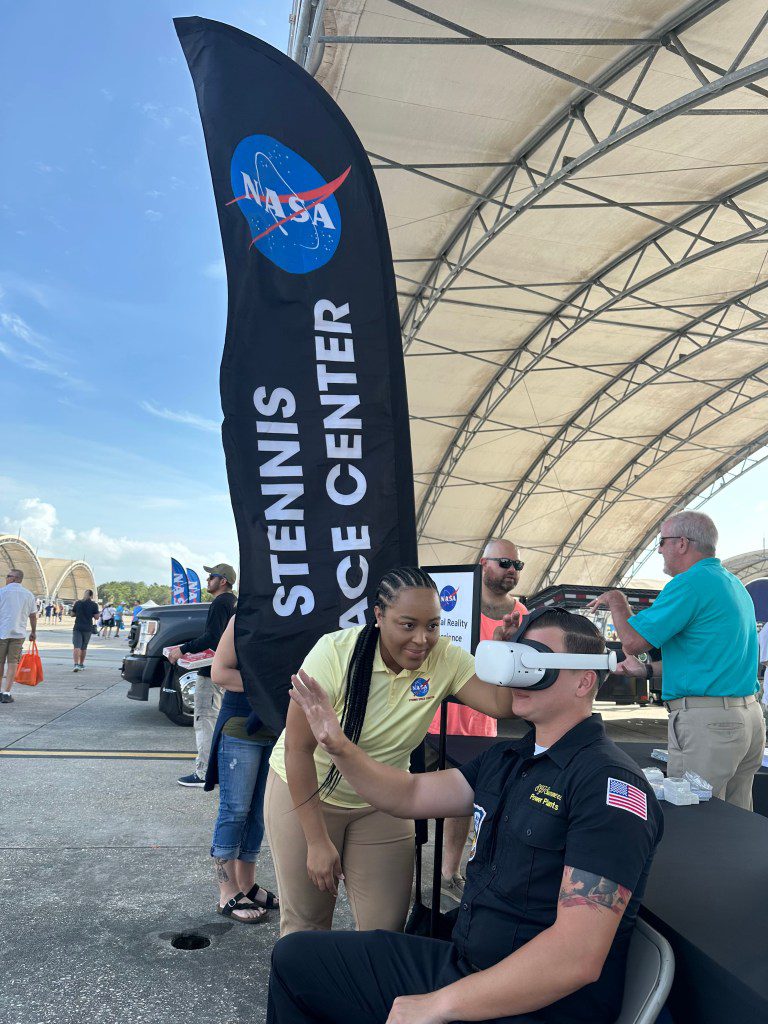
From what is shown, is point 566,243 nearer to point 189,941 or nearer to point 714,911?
point 189,941

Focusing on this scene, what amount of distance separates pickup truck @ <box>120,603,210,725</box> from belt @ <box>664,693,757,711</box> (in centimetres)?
607

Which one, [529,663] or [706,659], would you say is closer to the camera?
[529,663]

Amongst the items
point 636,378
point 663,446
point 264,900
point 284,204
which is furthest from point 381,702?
point 663,446

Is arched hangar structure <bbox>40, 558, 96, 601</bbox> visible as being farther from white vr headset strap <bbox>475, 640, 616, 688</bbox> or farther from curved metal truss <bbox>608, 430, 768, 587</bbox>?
white vr headset strap <bbox>475, 640, 616, 688</bbox>

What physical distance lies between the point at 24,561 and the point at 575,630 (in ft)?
273

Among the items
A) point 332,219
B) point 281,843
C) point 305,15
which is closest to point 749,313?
point 305,15

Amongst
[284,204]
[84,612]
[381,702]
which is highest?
[284,204]

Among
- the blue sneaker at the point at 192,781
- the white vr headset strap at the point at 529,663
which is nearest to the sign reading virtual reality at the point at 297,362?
the white vr headset strap at the point at 529,663

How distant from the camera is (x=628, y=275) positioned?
651 inches

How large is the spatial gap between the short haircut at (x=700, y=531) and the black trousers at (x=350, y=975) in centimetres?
228

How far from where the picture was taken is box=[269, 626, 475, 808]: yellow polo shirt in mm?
2457

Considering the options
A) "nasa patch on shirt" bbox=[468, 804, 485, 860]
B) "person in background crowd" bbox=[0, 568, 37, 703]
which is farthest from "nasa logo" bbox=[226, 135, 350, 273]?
"person in background crowd" bbox=[0, 568, 37, 703]

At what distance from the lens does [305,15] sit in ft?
30.5

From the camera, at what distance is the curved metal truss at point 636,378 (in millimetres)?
18516
